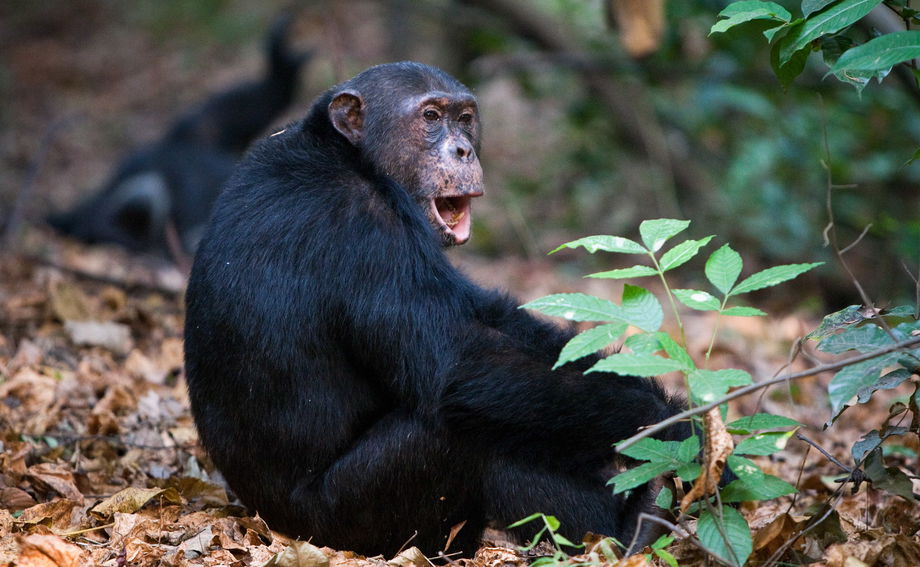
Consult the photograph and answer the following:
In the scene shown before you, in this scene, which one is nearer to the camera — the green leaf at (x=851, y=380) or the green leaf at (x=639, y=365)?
the green leaf at (x=639, y=365)

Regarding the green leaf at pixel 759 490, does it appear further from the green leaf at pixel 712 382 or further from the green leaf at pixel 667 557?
the green leaf at pixel 712 382

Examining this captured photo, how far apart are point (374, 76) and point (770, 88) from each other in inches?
281

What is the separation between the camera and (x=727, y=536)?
3174 mm

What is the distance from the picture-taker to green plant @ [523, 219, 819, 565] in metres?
3.01

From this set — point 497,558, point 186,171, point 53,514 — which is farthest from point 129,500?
point 186,171

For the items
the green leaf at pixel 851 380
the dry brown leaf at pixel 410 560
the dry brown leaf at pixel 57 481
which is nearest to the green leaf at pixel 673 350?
the green leaf at pixel 851 380

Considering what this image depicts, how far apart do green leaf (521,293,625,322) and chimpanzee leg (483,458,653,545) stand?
1147 millimetres

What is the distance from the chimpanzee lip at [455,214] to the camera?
5.02m

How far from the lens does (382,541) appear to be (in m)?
4.29

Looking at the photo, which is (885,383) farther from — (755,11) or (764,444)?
(755,11)

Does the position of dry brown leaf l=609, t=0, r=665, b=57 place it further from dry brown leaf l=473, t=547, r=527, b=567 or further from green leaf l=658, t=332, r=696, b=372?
green leaf l=658, t=332, r=696, b=372

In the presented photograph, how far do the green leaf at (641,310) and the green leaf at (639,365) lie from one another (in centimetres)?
15

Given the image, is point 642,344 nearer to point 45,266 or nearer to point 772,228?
point 45,266

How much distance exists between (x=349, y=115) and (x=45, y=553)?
8.81 ft
